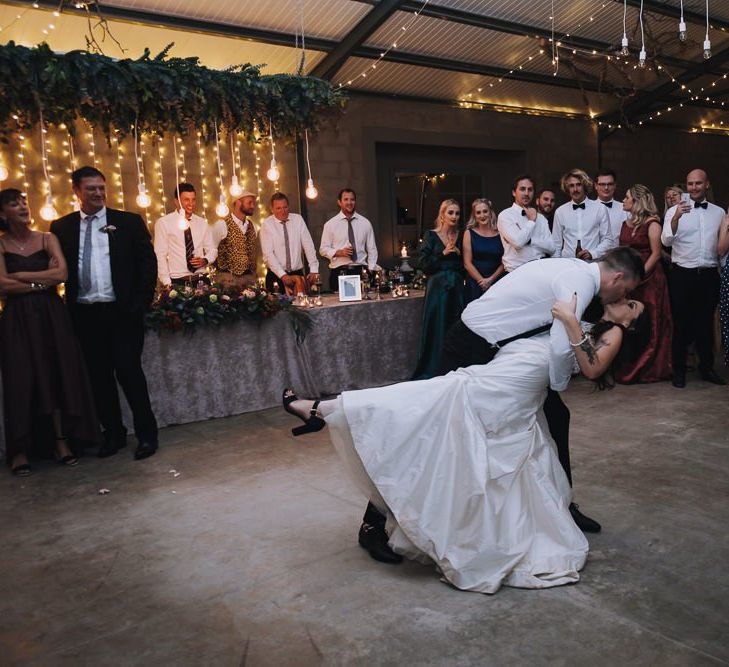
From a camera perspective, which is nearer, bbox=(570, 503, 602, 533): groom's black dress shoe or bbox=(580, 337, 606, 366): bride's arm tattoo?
bbox=(580, 337, 606, 366): bride's arm tattoo

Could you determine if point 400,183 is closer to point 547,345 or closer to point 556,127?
point 556,127

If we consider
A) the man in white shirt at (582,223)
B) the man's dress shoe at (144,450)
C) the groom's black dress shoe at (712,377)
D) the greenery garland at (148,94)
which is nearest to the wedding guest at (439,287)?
the man in white shirt at (582,223)

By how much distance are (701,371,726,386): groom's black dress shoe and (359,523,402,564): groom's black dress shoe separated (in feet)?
12.8

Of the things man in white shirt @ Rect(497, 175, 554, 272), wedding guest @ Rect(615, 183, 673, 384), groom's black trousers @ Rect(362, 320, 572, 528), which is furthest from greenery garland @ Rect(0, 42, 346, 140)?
groom's black trousers @ Rect(362, 320, 572, 528)

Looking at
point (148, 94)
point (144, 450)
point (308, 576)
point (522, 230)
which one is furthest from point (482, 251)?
point (308, 576)

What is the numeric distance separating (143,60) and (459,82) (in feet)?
17.9

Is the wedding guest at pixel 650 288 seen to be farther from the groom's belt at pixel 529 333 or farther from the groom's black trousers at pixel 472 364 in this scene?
the groom's belt at pixel 529 333

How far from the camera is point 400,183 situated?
390 inches

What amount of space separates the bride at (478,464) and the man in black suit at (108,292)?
2.26m

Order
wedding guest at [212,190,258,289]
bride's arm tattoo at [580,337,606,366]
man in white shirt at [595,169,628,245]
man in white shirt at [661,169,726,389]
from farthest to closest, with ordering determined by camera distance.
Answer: wedding guest at [212,190,258,289], man in white shirt at [595,169,628,245], man in white shirt at [661,169,726,389], bride's arm tattoo at [580,337,606,366]

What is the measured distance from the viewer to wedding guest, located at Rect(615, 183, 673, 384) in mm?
5535

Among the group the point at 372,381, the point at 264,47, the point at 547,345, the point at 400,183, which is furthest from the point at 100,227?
the point at 400,183

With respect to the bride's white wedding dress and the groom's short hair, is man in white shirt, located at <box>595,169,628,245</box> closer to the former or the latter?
the groom's short hair

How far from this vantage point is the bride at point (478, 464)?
2.35 meters
